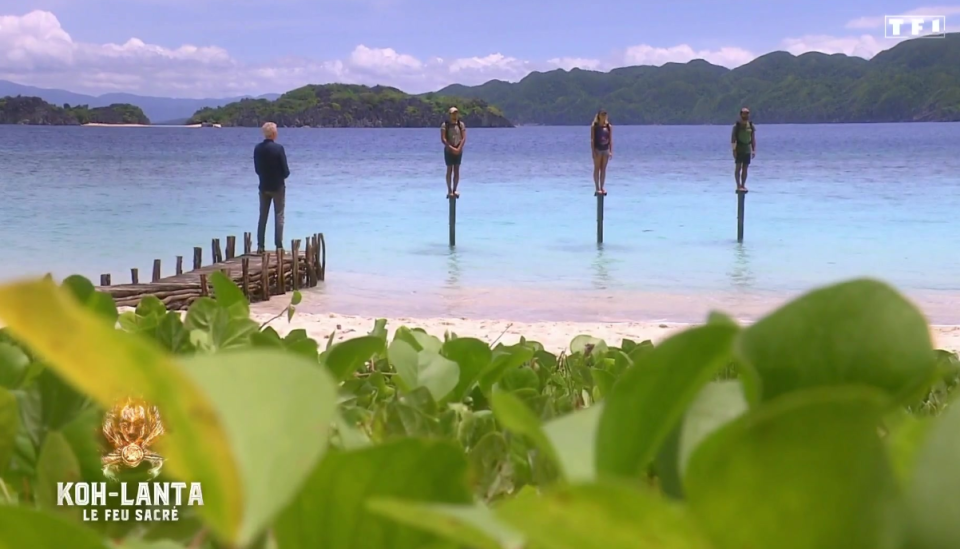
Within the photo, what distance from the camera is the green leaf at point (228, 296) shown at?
1.10 m

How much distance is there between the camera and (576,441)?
1.21ft

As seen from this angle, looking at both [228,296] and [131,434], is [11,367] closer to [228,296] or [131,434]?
[131,434]

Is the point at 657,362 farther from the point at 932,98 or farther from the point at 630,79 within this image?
the point at 630,79

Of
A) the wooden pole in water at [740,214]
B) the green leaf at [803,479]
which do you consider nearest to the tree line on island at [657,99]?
the wooden pole in water at [740,214]

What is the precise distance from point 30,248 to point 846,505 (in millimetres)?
20983

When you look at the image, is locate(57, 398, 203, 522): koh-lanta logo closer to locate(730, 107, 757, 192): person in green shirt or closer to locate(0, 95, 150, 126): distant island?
locate(730, 107, 757, 192): person in green shirt

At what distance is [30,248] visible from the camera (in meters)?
18.9

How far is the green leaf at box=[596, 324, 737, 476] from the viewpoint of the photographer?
0.33 m

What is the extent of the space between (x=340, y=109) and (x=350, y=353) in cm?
9276

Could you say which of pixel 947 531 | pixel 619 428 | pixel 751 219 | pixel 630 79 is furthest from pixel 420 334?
pixel 630 79

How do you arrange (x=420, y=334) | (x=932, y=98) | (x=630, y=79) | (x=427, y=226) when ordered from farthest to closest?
(x=630, y=79) < (x=932, y=98) < (x=427, y=226) < (x=420, y=334)

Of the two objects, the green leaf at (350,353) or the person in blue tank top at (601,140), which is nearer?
the green leaf at (350,353)

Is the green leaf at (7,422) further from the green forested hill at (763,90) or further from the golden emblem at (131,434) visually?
the green forested hill at (763,90)

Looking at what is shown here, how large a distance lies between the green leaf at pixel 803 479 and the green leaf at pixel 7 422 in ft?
1.25
